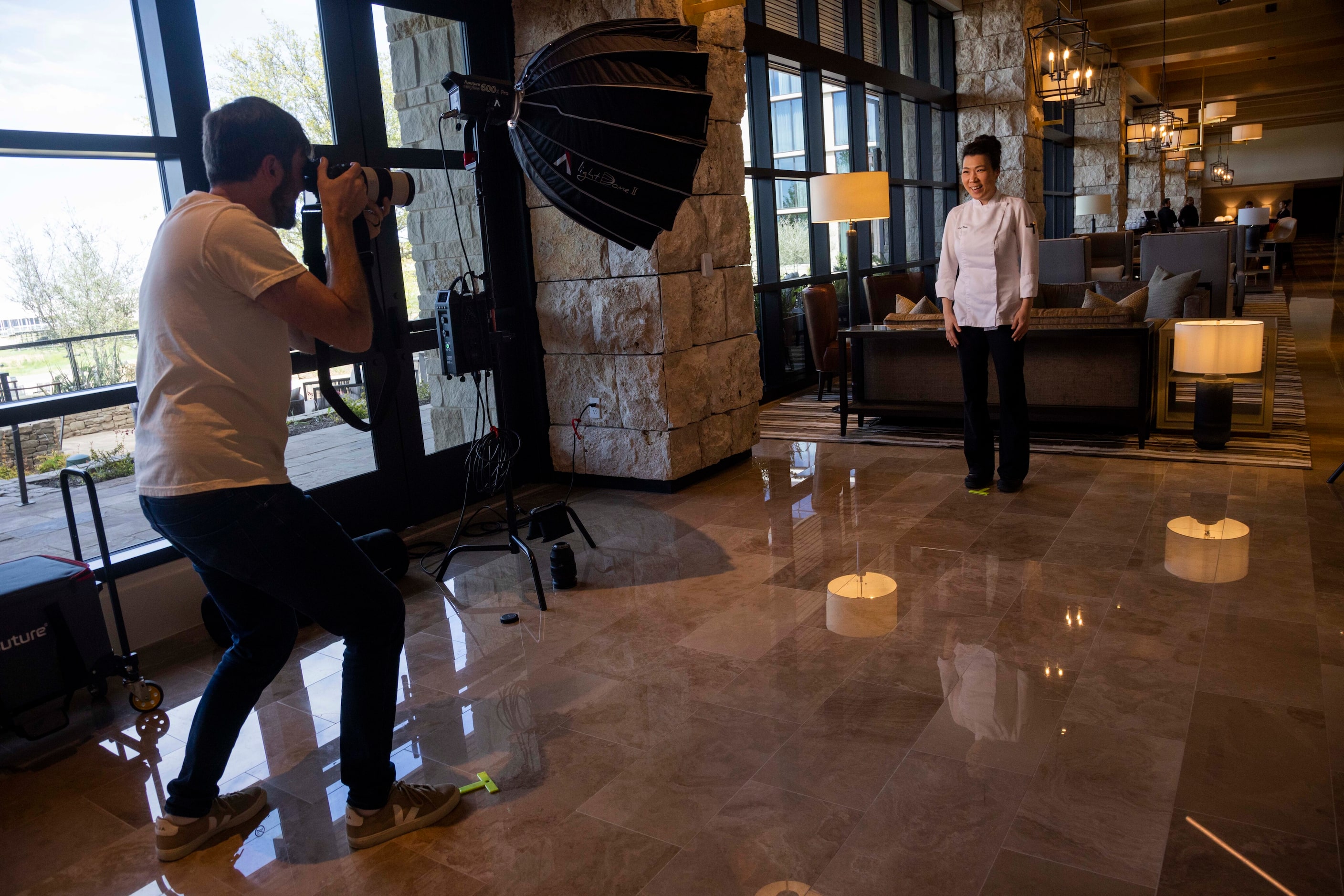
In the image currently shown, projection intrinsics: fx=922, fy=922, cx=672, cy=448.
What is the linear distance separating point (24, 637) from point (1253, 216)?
55.5 feet

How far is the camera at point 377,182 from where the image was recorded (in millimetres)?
1841

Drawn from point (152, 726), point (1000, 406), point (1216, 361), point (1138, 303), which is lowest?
point (152, 726)

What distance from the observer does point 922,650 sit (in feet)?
8.90

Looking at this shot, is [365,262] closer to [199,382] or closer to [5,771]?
[199,382]

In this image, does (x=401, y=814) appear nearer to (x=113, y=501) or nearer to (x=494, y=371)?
(x=494, y=371)

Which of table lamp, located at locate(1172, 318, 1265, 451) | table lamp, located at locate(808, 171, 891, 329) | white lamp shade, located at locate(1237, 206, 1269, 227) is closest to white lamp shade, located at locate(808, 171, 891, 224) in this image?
table lamp, located at locate(808, 171, 891, 329)

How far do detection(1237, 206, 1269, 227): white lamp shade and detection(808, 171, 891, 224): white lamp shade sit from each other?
11.6 metres

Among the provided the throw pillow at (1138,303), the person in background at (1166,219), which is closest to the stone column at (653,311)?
the throw pillow at (1138,303)

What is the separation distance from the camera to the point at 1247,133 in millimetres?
13383

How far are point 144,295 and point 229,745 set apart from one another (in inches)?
37.8

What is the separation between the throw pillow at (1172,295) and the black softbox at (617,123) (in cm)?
509

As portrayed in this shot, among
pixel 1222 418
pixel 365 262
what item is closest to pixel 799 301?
pixel 1222 418

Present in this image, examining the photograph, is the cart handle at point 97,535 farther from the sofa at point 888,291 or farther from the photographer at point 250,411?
the sofa at point 888,291

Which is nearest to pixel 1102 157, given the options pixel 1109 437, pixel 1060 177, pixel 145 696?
pixel 1060 177
